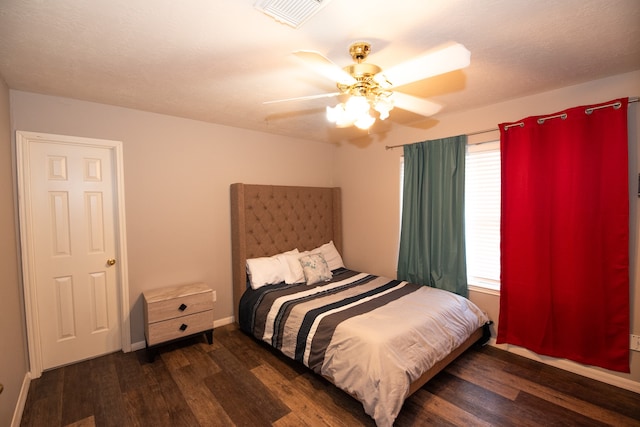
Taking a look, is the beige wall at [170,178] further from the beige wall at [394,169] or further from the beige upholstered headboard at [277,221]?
the beige wall at [394,169]

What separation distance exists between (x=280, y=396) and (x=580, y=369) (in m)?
2.45

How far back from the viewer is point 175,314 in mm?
2766

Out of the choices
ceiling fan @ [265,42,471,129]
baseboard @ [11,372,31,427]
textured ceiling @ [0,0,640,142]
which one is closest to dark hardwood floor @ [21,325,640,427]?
baseboard @ [11,372,31,427]

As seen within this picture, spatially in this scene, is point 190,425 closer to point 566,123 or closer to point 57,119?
point 57,119

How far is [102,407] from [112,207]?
1.66 meters

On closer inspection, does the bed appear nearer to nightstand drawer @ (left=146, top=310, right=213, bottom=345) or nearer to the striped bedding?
the striped bedding

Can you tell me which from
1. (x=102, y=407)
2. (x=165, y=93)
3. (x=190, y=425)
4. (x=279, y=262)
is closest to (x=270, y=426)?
(x=190, y=425)

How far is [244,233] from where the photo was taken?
338 centimetres

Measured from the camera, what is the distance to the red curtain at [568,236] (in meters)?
2.20

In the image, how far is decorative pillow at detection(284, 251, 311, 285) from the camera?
3.31 meters

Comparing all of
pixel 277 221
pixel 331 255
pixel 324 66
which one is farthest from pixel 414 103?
pixel 331 255

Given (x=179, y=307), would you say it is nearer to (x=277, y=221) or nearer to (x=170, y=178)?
(x=170, y=178)

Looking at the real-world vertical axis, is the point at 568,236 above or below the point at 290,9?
below

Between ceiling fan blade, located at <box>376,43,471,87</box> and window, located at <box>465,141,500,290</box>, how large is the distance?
1.71m
